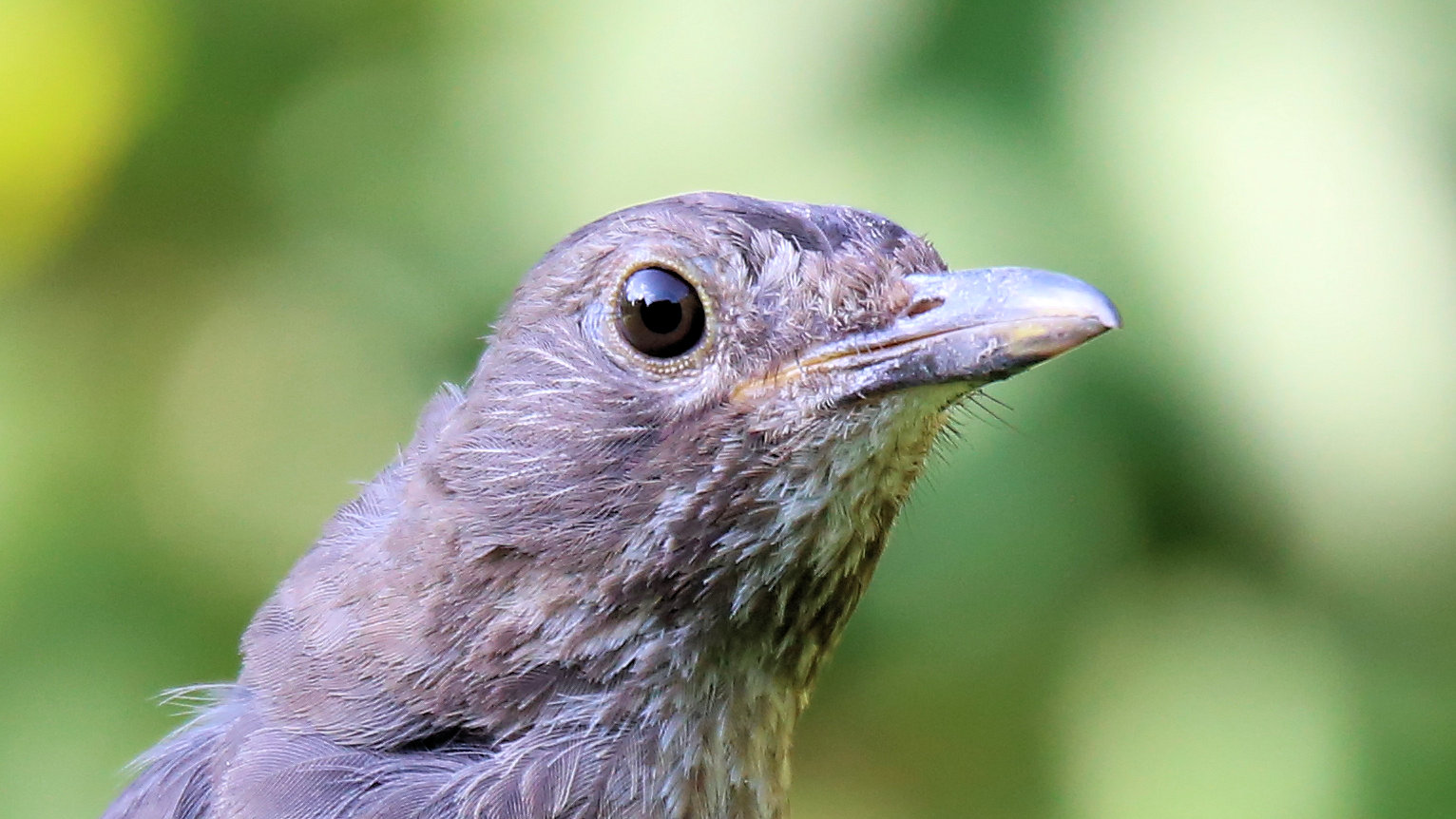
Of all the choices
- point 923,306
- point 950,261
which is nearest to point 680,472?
point 923,306

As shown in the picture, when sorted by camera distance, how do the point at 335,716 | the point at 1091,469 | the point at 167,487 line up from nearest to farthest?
the point at 335,716, the point at 1091,469, the point at 167,487

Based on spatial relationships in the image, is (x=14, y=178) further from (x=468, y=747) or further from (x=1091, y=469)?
(x=1091, y=469)

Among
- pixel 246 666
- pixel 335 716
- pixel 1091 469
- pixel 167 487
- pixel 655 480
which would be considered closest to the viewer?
pixel 655 480

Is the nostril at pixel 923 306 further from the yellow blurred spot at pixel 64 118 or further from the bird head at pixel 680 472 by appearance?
the yellow blurred spot at pixel 64 118

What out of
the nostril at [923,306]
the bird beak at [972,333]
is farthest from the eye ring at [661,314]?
the nostril at [923,306]

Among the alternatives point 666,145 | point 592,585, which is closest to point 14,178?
point 666,145

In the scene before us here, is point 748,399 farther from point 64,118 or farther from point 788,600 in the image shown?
point 64,118

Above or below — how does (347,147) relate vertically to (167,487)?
above
